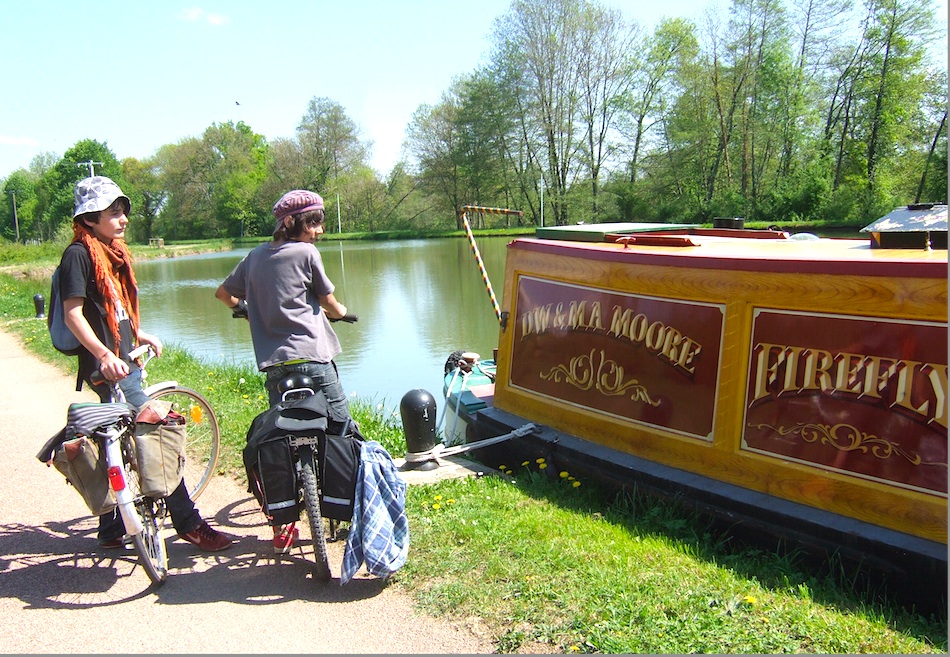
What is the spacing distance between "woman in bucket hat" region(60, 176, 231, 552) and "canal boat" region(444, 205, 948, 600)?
2.23m

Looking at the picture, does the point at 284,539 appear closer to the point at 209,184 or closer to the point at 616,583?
the point at 616,583

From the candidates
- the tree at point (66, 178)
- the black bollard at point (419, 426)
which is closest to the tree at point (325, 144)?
the tree at point (66, 178)

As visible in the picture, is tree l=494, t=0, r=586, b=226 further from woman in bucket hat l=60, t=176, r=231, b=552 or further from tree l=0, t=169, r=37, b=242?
tree l=0, t=169, r=37, b=242

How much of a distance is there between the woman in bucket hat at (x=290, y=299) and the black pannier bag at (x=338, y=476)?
0.30m

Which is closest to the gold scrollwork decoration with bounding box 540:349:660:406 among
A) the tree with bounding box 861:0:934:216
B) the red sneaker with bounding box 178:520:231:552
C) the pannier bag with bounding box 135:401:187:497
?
the red sneaker with bounding box 178:520:231:552

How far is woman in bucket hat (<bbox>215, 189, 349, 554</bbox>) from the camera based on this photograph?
3730mm

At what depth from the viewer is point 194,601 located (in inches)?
132

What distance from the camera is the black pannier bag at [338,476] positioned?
136 inches

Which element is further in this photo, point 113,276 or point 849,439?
point 113,276

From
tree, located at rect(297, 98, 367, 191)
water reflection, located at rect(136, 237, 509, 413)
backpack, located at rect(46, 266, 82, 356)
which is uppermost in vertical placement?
tree, located at rect(297, 98, 367, 191)

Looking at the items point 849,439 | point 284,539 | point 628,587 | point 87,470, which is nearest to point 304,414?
point 284,539

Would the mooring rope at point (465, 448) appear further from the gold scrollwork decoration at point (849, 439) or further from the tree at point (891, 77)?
the tree at point (891, 77)

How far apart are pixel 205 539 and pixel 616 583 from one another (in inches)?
81.8

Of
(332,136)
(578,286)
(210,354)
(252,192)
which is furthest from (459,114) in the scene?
(578,286)
